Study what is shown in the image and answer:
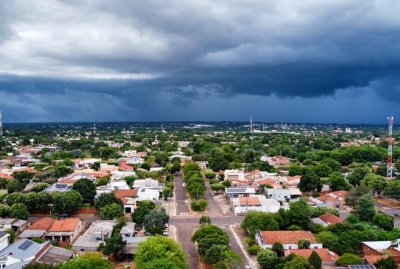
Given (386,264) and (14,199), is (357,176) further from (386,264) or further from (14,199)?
(14,199)

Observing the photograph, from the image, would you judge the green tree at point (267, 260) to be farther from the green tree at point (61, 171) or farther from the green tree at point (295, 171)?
the green tree at point (61, 171)

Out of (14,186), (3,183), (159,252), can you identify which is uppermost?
(159,252)

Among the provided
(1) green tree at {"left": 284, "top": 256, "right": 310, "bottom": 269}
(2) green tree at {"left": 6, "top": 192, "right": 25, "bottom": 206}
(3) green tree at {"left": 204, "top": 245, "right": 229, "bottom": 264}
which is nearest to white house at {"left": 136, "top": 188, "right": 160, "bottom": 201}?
(2) green tree at {"left": 6, "top": 192, "right": 25, "bottom": 206}

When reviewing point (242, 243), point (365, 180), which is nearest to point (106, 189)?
point (242, 243)

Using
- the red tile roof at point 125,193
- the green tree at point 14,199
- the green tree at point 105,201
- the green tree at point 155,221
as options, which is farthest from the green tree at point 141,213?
the green tree at point 14,199

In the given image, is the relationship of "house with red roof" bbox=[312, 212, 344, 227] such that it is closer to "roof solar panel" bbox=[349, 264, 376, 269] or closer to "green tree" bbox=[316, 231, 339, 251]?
"green tree" bbox=[316, 231, 339, 251]

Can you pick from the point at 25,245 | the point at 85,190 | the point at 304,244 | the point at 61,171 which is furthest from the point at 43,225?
the point at 61,171
